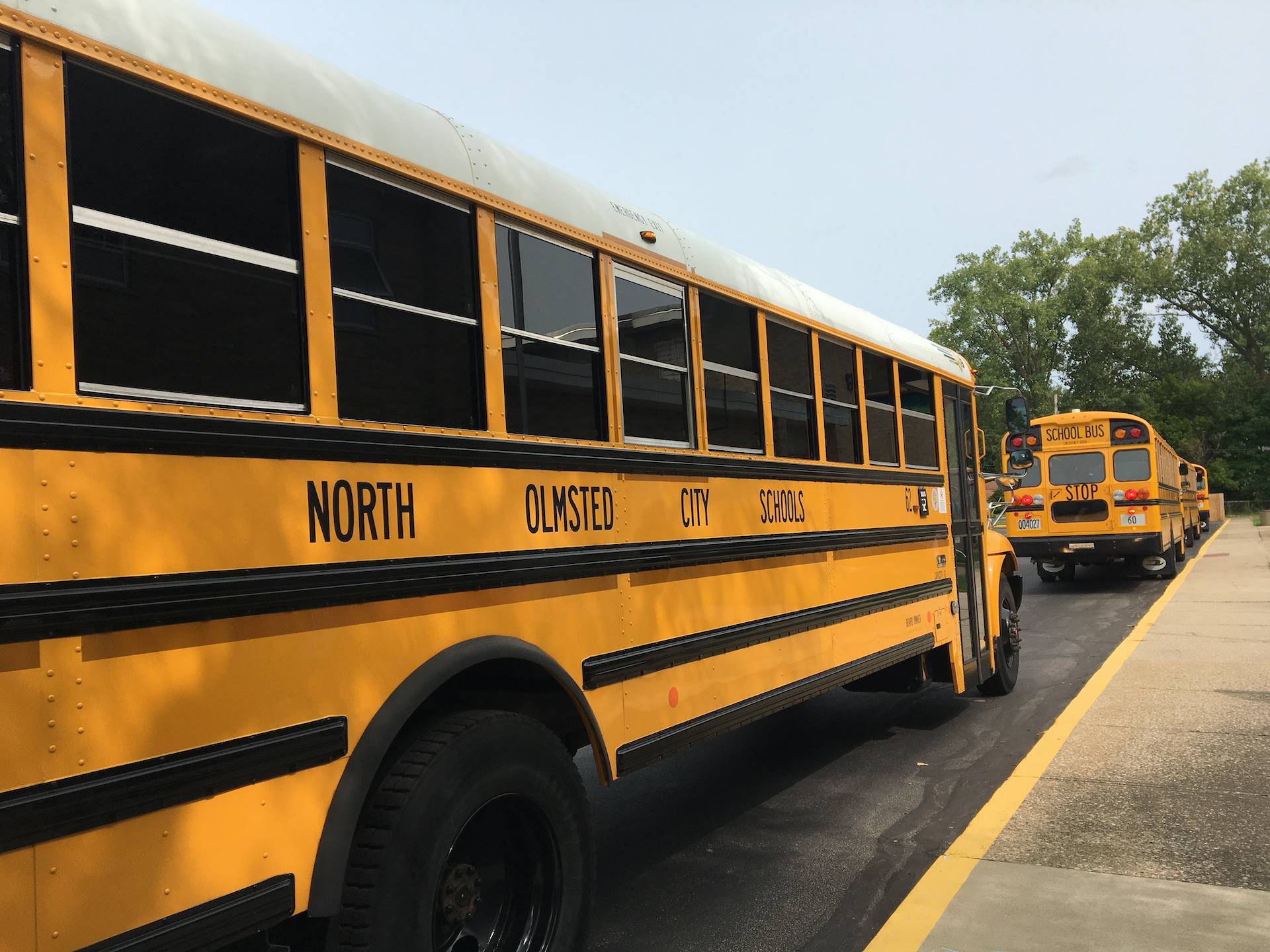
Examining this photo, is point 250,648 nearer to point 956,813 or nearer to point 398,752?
point 398,752

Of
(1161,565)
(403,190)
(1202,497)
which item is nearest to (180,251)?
(403,190)

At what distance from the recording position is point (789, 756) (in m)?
5.83

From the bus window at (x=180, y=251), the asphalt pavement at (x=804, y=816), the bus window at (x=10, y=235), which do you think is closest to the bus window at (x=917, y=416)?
the asphalt pavement at (x=804, y=816)

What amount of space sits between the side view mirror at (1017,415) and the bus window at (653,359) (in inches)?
146

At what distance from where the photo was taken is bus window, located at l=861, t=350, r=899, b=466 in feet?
17.8

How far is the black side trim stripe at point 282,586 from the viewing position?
1777 mm

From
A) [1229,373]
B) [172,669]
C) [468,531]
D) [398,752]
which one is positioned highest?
[1229,373]

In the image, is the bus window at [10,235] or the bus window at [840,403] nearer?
the bus window at [10,235]

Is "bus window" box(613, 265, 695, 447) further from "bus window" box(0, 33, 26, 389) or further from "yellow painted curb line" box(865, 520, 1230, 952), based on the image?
"bus window" box(0, 33, 26, 389)

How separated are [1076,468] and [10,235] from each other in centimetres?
1577

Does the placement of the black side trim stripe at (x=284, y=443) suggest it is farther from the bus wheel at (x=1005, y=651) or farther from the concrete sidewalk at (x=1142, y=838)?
the bus wheel at (x=1005, y=651)

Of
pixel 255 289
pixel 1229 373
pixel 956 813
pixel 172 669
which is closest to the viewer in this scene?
pixel 172 669

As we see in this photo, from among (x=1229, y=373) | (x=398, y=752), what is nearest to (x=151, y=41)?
(x=398, y=752)

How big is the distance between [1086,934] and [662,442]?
7.01 ft
